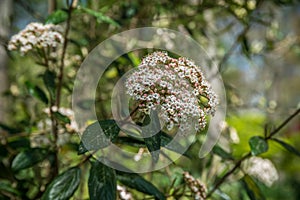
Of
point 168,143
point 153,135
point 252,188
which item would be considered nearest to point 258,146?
point 252,188

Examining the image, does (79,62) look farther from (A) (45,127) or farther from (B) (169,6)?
(B) (169,6)

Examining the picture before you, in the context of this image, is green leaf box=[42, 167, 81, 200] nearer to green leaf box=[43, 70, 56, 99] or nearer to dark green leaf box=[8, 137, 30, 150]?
green leaf box=[43, 70, 56, 99]

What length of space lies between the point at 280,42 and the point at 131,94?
5.64 feet

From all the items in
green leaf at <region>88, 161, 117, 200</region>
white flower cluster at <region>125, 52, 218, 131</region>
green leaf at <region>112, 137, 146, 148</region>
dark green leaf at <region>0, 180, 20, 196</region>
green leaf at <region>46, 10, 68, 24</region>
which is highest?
green leaf at <region>46, 10, 68, 24</region>

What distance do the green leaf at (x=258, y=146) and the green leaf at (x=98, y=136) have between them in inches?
18.7

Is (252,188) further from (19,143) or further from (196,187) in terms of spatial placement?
(19,143)

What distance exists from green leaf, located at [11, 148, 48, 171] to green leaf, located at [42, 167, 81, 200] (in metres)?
0.19

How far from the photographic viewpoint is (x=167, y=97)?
2.56 ft

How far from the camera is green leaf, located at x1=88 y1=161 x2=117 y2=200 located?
92 centimetres

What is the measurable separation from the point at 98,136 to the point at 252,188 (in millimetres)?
634

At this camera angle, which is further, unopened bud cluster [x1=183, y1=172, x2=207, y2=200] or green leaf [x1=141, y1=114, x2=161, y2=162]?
unopened bud cluster [x1=183, y1=172, x2=207, y2=200]

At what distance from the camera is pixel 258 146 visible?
3.86 ft

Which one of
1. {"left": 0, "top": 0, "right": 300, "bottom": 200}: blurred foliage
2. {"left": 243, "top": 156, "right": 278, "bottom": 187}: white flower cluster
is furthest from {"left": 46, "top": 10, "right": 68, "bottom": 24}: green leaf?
{"left": 243, "top": 156, "right": 278, "bottom": 187}: white flower cluster

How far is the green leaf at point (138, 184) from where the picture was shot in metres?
1.08
